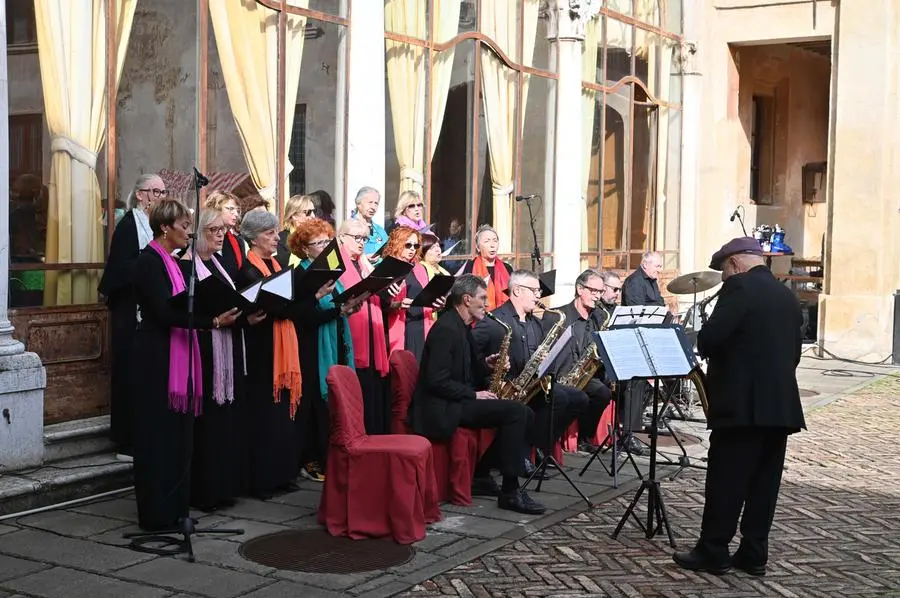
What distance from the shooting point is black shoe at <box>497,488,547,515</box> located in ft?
24.4

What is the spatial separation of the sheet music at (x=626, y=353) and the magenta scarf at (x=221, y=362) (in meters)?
2.09

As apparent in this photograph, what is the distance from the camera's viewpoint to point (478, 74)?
13320 mm

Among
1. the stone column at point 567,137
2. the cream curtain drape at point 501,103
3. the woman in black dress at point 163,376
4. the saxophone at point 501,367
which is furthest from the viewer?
the stone column at point 567,137

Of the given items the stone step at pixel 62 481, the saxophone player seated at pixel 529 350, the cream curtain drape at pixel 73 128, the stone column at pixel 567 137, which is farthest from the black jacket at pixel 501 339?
the stone column at pixel 567 137

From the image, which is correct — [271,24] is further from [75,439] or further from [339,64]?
[75,439]

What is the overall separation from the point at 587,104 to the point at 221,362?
951 cm

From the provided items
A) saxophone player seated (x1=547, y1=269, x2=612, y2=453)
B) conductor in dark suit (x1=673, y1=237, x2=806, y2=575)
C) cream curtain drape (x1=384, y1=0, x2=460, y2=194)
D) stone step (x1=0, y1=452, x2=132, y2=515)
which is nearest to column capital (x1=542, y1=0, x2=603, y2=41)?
cream curtain drape (x1=384, y1=0, x2=460, y2=194)

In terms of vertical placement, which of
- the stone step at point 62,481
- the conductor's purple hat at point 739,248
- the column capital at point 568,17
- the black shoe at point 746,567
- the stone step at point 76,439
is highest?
the column capital at point 568,17

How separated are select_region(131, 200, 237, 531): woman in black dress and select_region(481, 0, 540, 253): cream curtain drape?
289 inches

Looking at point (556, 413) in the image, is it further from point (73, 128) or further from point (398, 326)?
point (73, 128)

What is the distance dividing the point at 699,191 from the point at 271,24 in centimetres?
971

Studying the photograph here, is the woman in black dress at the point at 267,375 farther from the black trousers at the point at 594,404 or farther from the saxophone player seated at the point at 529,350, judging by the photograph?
the black trousers at the point at 594,404

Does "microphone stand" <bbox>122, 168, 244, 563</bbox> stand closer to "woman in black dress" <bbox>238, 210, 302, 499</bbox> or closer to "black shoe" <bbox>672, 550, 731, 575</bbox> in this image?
"woman in black dress" <bbox>238, 210, 302, 499</bbox>

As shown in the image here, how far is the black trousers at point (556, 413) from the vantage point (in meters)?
8.37
